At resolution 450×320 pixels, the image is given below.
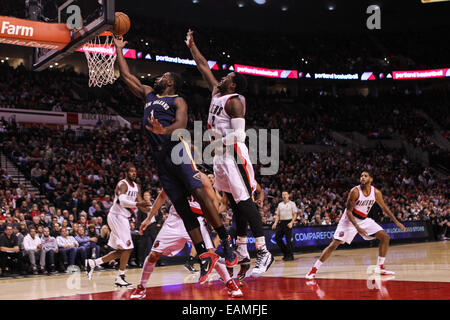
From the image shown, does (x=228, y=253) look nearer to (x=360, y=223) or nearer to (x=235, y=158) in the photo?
(x=235, y=158)

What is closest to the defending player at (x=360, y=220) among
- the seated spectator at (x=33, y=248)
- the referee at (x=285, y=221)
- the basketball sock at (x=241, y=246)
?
the basketball sock at (x=241, y=246)

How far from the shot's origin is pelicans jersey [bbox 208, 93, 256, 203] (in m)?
6.16

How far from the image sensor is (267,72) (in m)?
34.6

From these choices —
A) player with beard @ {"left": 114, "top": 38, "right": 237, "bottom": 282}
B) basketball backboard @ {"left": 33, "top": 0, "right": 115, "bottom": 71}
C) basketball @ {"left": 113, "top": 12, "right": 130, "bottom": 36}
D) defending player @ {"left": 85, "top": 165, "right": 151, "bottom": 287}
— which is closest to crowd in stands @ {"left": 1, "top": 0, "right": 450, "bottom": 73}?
basketball backboard @ {"left": 33, "top": 0, "right": 115, "bottom": 71}

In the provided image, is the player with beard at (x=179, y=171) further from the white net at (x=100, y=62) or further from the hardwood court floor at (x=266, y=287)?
the white net at (x=100, y=62)

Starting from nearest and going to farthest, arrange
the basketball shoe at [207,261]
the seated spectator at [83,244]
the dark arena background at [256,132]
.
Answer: the basketball shoe at [207,261]
the dark arena background at [256,132]
the seated spectator at [83,244]

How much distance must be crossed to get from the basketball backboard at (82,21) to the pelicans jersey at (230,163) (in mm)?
2758

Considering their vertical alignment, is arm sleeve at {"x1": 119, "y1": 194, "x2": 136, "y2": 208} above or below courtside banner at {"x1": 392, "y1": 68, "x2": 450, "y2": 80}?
below

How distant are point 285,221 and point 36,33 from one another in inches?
333

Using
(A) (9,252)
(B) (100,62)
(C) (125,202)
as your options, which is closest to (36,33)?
(B) (100,62)

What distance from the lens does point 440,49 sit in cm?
3625

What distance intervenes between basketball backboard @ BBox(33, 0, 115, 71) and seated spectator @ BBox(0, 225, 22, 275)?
3.75 m

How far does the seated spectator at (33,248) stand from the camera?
1157cm

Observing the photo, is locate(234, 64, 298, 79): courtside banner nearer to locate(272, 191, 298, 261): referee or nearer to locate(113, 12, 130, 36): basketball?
locate(272, 191, 298, 261): referee
